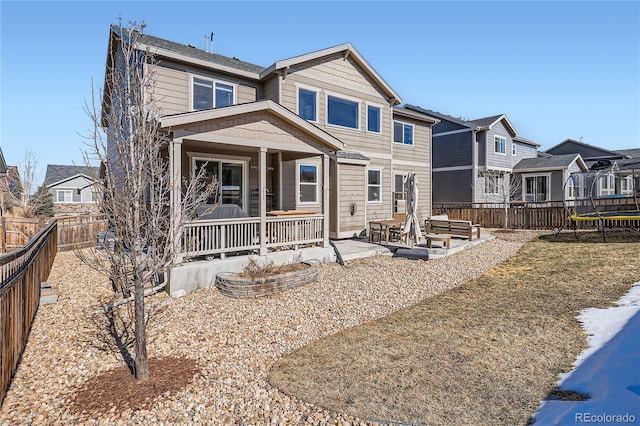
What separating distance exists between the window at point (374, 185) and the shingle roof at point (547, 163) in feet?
56.6

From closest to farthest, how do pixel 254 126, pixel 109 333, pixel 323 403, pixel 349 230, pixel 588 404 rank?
1. pixel 588 404
2. pixel 323 403
3. pixel 109 333
4. pixel 254 126
5. pixel 349 230

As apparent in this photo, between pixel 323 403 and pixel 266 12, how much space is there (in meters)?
10.7

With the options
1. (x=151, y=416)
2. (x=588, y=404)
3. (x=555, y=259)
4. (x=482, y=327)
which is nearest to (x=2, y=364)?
(x=151, y=416)

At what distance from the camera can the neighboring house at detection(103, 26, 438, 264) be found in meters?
8.43

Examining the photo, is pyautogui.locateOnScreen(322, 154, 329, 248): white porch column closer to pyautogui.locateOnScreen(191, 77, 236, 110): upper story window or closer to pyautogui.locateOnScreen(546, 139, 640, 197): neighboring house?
pyautogui.locateOnScreen(191, 77, 236, 110): upper story window

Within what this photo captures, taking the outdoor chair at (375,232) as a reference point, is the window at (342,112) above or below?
above

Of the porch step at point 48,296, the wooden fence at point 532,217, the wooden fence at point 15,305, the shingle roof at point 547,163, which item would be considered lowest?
the porch step at point 48,296

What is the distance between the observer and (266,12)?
34.0 ft

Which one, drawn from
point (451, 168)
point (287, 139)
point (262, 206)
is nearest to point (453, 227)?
point (287, 139)

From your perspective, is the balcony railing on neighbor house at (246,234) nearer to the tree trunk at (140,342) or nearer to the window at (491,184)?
Answer: the tree trunk at (140,342)

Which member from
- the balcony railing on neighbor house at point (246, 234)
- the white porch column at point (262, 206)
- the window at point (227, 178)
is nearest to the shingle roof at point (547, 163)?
the balcony railing on neighbor house at point (246, 234)

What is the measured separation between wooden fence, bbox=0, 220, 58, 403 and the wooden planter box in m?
3.19

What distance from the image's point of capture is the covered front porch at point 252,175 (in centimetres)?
752

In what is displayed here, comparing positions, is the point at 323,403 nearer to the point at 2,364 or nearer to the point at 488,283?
the point at 2,364
